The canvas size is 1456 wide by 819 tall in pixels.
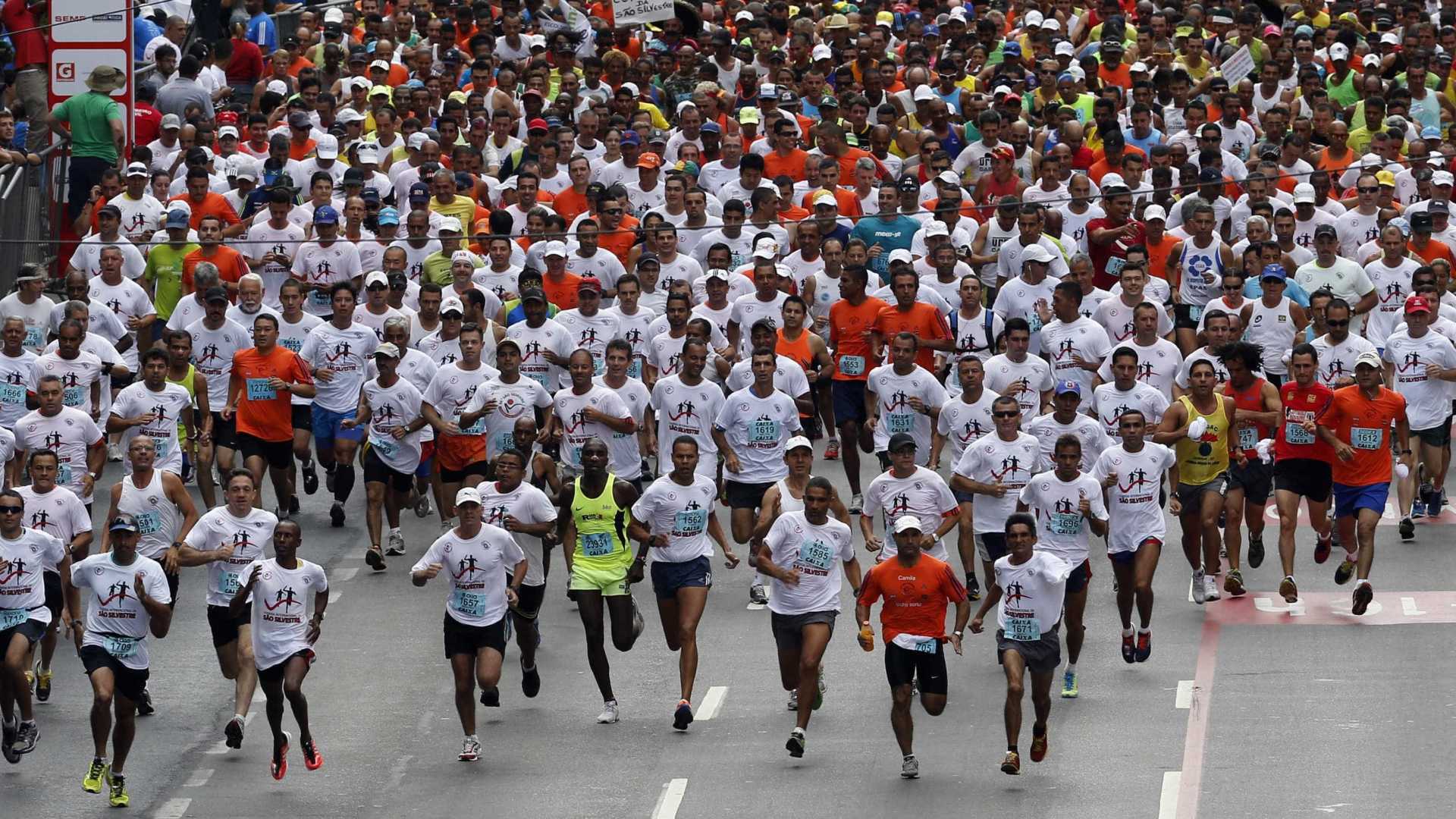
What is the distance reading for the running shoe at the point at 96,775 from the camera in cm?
A: 1661

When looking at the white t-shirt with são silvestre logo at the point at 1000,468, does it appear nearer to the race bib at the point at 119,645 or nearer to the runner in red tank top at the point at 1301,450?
the runner in red tank top at the point at 1301,450

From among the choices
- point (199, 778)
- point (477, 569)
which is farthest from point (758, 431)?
point (199, 778)

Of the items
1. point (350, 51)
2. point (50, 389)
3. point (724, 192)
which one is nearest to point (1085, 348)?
point (724, 192)

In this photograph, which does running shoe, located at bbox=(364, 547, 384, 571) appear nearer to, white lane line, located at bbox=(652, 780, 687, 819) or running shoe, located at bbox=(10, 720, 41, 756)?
running shoe, located at bbox=(10, 720, 41, 756)

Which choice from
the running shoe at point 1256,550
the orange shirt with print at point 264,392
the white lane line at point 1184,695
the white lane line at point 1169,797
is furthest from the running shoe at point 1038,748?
the orange shirt with print at point 264,392

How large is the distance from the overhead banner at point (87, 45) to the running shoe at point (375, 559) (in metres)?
7.62

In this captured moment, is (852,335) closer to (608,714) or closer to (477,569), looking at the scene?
(608,714)

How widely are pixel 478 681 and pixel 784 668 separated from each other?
2.02 metres

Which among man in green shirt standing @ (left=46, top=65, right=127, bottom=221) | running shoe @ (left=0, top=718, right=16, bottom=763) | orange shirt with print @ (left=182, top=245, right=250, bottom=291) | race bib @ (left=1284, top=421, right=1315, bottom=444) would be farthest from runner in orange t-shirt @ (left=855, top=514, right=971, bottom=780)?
man in green shirt standing @ (left=46, top=65, right=127, bottom=221)

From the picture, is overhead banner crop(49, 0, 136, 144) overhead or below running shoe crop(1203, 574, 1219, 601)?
overhead

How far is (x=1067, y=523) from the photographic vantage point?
60.3 feet

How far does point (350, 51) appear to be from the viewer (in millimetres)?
30859

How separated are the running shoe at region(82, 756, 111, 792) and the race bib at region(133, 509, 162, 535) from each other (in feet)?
8.71

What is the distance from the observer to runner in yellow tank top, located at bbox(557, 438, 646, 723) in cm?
1819
